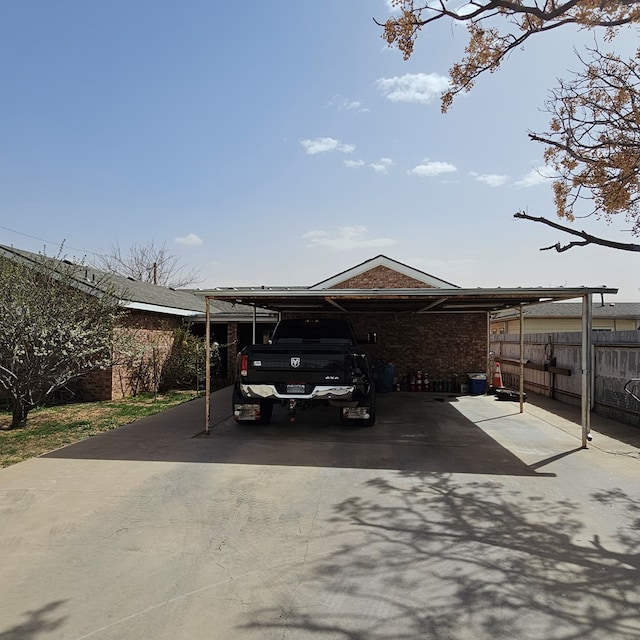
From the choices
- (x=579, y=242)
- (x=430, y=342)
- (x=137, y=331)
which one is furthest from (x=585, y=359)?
(x=137, y=331)

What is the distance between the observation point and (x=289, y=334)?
10.3 m

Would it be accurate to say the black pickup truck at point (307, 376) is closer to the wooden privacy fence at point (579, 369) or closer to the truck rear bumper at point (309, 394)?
the truck rear bumper at point (309, 394)

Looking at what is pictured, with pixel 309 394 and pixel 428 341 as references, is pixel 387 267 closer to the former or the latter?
pixel 428 341

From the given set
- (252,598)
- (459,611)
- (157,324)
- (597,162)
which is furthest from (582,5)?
(157,324)

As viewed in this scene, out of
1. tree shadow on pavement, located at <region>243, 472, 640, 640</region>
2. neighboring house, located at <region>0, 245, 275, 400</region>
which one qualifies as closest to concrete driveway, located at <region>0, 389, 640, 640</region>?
tree shadow on pavement, located at <region>243, 472, 640, 640</region>

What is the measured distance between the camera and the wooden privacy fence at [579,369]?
912 cm

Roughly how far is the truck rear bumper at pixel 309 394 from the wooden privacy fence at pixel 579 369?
434cm

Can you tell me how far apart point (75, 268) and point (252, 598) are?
800 centimetres

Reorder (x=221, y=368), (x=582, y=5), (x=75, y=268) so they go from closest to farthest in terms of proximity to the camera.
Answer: (x=582, y=5) → (x=75, y=268) → (x=221, y=368)

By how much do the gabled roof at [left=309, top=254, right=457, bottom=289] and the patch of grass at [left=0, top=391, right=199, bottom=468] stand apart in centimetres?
617

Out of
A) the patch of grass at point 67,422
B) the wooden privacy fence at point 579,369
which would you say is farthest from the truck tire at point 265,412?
the wooden privacy fence at point 579,369

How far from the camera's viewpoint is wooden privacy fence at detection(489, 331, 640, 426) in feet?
29.9

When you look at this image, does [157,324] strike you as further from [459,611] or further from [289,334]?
[459,611]

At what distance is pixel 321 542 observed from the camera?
3.94 metres
